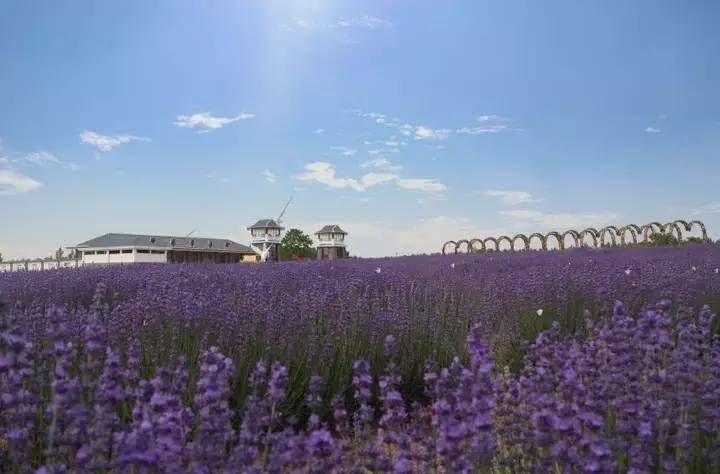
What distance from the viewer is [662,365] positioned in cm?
304

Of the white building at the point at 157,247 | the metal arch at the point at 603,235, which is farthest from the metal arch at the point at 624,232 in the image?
the white building at the point at 157,247

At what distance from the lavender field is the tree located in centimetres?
3928

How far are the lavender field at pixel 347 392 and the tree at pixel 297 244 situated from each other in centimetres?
3928

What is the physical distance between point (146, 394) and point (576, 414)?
1225mm

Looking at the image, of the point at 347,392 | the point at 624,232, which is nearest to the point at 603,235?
the point at 624,232

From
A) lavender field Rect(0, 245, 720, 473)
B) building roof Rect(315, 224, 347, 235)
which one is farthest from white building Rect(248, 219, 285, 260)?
lavender field Rect(0, 245, 720, 473)

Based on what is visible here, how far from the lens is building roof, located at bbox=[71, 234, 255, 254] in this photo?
45281 millimetres

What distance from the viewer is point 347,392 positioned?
4.16m

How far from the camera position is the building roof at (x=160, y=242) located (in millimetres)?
45281

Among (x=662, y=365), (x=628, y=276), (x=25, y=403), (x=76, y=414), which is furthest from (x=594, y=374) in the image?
(x=628, y=276)

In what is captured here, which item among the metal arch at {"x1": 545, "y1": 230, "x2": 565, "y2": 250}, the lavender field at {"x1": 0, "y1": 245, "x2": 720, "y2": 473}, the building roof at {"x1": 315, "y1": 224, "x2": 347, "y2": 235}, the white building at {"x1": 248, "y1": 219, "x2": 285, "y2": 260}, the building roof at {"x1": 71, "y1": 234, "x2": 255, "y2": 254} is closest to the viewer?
the lavender field at {"x1": 0, "y1": 245, "x2": 720, "y2": 473}

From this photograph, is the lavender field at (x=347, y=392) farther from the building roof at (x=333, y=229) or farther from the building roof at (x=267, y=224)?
the building roof at (x=333, y=229)

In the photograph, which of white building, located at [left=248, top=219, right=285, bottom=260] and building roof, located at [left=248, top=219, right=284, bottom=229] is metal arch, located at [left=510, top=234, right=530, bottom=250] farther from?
building roof, located at [left=248, top=219, right=284, bottom=229]

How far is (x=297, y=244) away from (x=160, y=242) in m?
9.61
